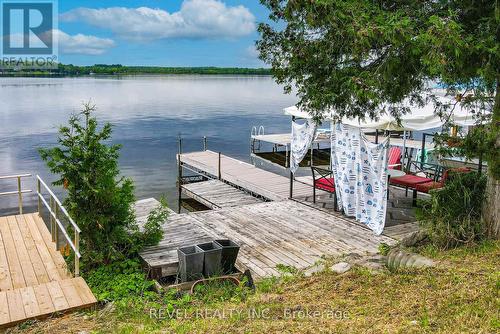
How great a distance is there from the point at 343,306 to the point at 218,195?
918 cm

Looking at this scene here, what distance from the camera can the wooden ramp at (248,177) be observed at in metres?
11.9

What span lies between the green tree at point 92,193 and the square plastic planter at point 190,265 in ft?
3.29

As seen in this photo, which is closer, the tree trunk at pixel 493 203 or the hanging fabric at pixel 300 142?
the tree trunk at pixel 493 203

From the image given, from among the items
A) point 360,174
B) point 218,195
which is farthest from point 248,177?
point 360,174

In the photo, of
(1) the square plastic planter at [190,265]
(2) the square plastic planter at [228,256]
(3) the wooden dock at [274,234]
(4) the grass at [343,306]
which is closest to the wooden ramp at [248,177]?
(3) the wooden dock at [274,234]

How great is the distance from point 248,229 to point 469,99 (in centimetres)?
410

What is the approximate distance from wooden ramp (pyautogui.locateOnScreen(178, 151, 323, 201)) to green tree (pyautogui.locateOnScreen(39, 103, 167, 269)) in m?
5.23

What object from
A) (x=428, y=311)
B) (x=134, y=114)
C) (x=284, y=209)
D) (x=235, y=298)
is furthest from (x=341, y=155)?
(x=134, y=114)

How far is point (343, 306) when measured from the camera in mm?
4410

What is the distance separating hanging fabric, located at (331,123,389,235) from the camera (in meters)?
7.84

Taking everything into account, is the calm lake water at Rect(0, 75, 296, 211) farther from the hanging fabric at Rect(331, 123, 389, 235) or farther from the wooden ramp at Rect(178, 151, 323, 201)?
the hanging fabric at Rect(331, 123, 389, 235)

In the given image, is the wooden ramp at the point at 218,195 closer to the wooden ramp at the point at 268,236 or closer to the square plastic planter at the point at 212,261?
the wooden ramp at the point at 268,236

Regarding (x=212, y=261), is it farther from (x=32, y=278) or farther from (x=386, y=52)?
(x=386, y=52)

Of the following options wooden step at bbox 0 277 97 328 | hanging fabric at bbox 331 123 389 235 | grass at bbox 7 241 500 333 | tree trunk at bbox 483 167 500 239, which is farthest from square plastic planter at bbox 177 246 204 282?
tree trunk at bbox 483 167 500 239
